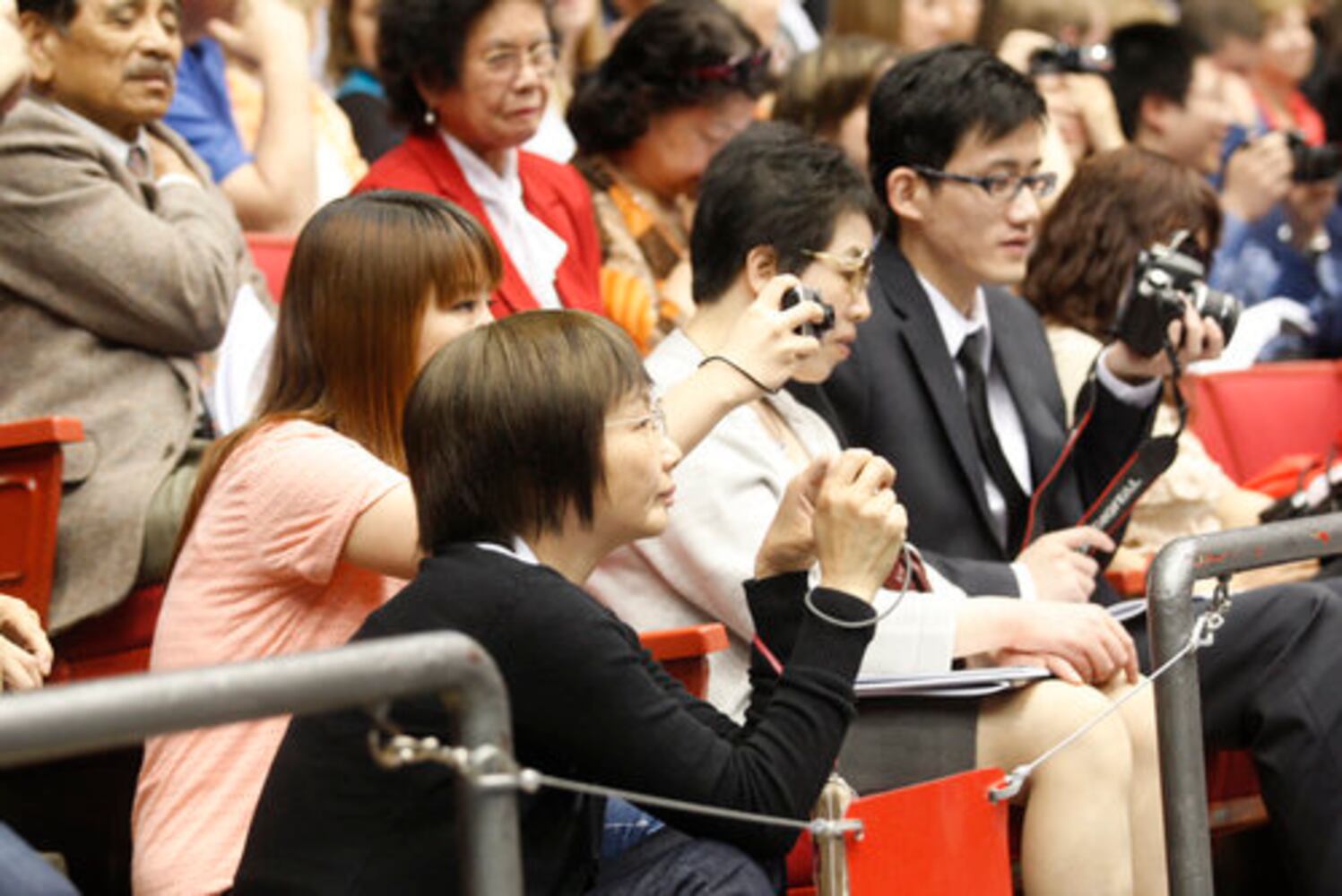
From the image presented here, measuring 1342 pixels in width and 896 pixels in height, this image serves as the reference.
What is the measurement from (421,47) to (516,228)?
0.40 meters

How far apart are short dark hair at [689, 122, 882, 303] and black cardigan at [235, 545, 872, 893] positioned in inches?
44.8

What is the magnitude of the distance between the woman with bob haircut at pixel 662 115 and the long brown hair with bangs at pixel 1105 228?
78cm

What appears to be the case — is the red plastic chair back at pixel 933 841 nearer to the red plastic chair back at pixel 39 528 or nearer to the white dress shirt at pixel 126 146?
the red plastic chair back at pixel 39 528

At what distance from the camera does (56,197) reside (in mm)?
3463

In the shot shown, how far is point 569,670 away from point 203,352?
148cm

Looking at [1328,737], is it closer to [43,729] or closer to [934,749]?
[934,749]

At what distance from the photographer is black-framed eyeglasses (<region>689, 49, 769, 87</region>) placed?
5.05 metres

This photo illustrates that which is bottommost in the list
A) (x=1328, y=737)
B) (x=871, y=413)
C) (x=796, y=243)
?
(x=1328, y=737)

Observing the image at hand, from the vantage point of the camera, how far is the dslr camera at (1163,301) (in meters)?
3.88

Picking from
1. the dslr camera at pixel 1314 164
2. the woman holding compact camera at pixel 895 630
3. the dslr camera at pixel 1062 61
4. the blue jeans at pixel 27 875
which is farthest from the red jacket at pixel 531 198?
the dslr camera at pixel 1314 164

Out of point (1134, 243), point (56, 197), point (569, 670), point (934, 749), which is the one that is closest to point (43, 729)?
point (569, 670)

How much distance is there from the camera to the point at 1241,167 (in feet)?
22.8

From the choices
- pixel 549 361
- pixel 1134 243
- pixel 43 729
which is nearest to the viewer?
pixel 43 729

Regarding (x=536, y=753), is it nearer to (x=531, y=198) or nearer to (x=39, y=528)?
(x=39, y=528)
